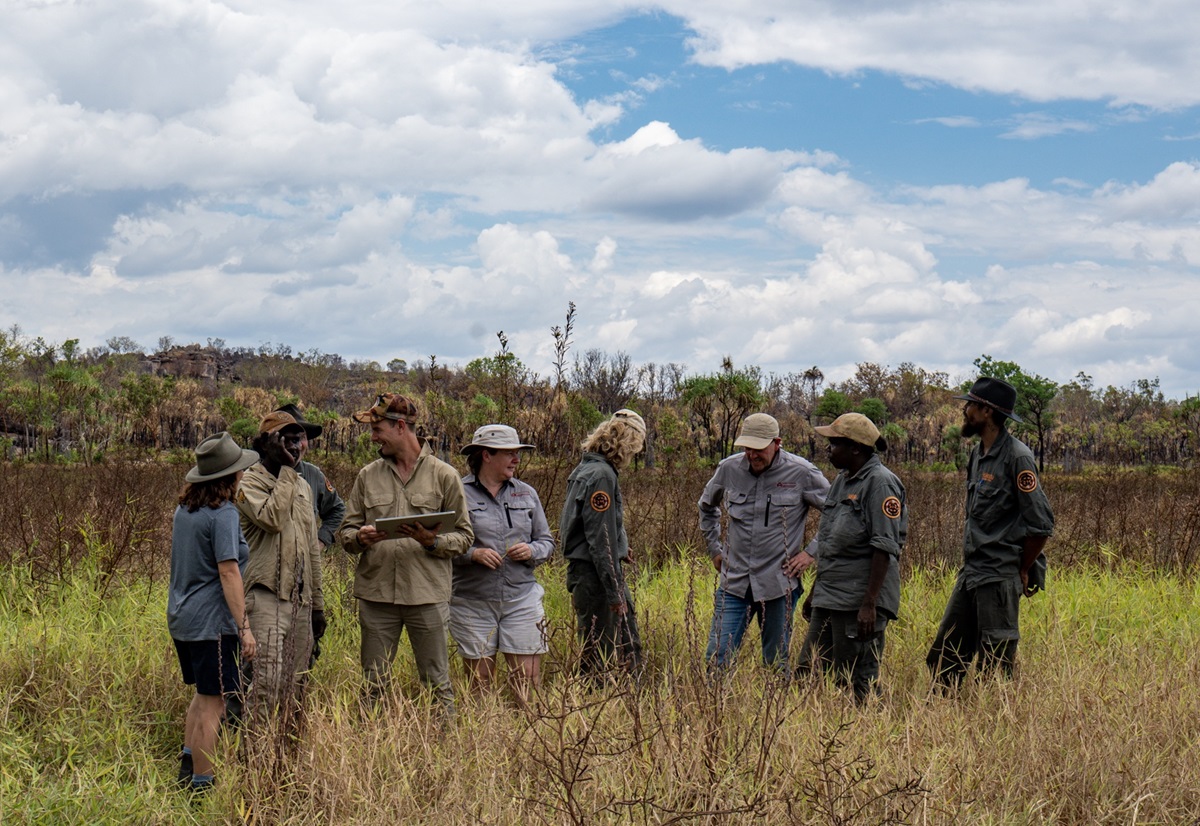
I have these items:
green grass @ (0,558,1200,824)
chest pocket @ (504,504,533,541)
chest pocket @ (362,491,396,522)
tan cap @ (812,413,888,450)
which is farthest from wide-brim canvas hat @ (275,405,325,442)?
tan cap @ (812,413,888,450)

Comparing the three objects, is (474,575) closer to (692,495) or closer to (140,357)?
(692,495)

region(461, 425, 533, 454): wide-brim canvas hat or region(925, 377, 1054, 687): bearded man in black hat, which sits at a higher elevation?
region(461, 425, 533, 454): wide-brim canvas hat

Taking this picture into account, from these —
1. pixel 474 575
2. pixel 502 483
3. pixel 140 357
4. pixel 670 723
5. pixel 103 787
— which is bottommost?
pixel 103 787

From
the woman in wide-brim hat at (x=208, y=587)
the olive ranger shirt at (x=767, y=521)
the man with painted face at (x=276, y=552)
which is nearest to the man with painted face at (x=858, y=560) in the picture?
the olive ranger shirt at (x=767, y=521)

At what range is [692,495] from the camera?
11.9 m

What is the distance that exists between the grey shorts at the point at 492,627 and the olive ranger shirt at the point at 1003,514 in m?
2.19

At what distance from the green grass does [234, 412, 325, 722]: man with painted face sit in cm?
27

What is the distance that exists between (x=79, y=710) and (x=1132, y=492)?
12.2 m

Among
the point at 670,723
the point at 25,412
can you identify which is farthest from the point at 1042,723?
the point at 25,412

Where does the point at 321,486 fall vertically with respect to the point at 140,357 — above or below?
below

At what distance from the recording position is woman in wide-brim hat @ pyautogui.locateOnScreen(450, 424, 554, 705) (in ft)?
17.0

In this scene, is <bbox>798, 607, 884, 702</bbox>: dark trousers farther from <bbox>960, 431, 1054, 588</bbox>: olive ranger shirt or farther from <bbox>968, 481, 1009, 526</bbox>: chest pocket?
<bbox>968, 481, 1009, 526</bbox>: chest pocket

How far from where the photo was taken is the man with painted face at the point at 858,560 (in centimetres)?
492

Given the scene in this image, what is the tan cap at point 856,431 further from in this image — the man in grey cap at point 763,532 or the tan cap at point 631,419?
the tan cap at point 631,419
